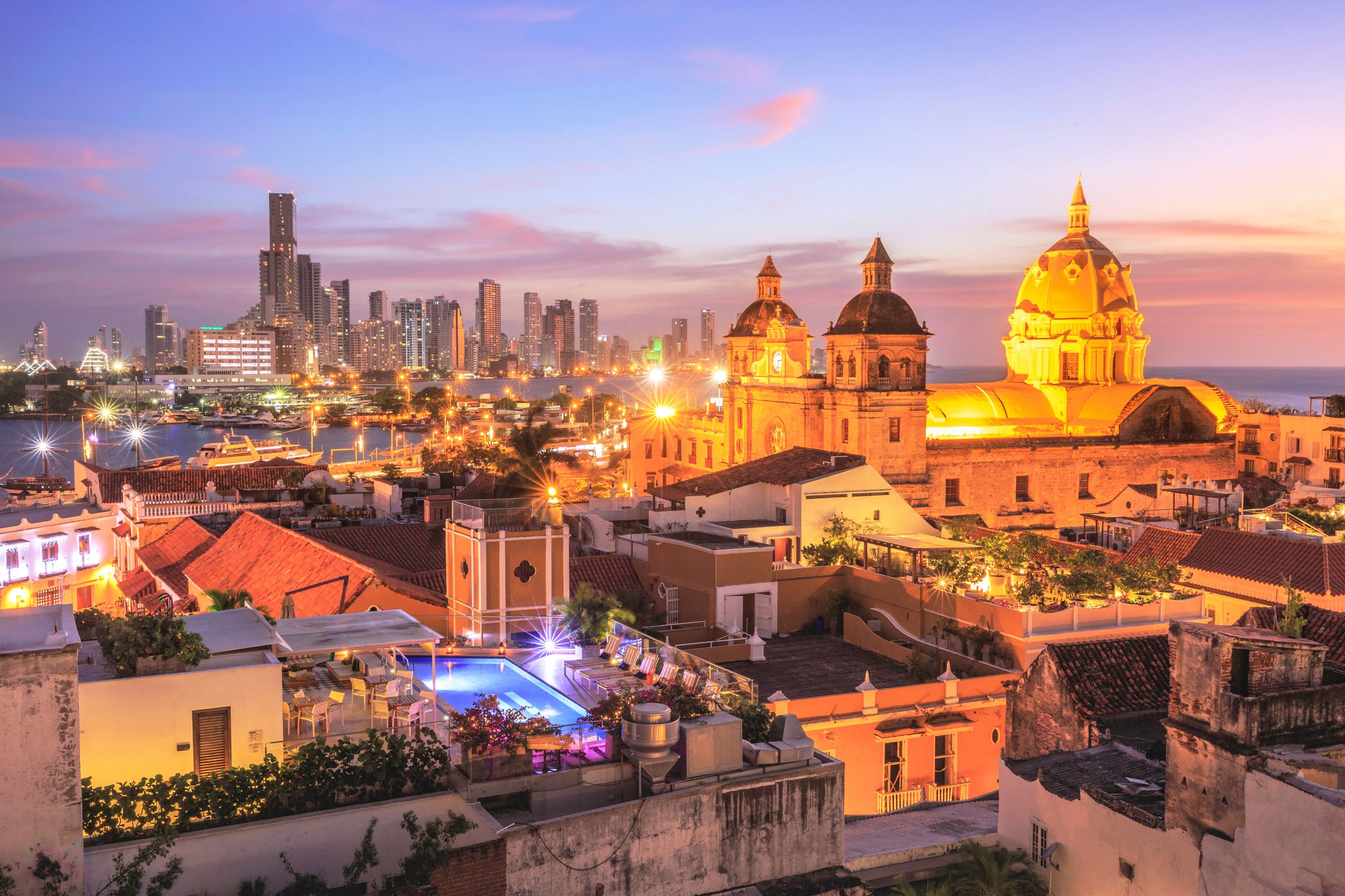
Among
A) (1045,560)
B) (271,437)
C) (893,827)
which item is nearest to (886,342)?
(1045,560)

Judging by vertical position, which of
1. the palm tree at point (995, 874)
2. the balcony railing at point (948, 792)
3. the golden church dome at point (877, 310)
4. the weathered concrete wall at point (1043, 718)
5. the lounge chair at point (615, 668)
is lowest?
the balcony railing at point (948, 792)

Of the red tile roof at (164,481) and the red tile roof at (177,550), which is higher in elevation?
the red tile roof at (164,481)

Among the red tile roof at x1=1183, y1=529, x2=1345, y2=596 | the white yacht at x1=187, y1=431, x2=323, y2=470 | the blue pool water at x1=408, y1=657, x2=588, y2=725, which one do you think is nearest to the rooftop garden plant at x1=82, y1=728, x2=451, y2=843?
the blue pool water at x1=408, y1=657, x2=588, y2=725

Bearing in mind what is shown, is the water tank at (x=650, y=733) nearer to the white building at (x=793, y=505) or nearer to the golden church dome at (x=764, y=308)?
the white building at (x=793, y=505)

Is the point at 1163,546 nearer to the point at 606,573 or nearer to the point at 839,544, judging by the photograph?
the point at 839,544

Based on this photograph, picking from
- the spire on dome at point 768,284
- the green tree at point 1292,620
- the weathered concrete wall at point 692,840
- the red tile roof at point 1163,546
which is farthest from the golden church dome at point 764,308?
the weathered concrete wall at point 692,840

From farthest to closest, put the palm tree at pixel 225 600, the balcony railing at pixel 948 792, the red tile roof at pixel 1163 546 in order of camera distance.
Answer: the red tile roof at pixel 1163 546 < the balcony railing at pixel 948 792 < the palm tree at pixel 225 600

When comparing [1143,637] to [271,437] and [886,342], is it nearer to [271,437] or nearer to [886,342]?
[886,342]
